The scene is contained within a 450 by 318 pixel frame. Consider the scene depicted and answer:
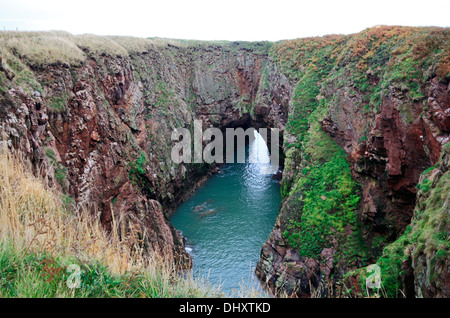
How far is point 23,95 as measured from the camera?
508 inches

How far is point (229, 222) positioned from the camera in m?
25.6

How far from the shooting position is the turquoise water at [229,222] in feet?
65.2

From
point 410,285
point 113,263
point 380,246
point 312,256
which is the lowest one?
point 312,256

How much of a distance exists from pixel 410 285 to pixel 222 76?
38819mm

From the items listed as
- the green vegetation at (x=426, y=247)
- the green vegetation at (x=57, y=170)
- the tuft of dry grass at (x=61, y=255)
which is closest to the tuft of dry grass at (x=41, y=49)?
the green vegetation at (x=57, y=170)

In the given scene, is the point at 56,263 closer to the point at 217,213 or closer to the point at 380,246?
the point at 380,246

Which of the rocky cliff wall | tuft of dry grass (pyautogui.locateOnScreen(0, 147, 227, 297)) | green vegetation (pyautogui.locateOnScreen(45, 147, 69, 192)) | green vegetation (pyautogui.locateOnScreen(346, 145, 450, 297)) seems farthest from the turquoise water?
tuft of dry grass (pyautogui.locateOnScreen(0, 147, 227, 297))

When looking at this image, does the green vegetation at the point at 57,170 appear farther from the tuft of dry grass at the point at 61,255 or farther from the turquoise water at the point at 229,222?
the turquoise water at the point at 229,222

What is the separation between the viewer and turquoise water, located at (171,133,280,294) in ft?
65.2

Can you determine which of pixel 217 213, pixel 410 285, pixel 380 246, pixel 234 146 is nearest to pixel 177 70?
pixel 234 146

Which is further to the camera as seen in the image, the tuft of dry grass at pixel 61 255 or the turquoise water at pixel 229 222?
the turquoise water at pixel 229 222

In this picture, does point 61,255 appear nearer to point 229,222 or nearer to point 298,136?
point 229,222

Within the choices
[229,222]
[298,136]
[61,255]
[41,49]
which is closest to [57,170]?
[41,49]

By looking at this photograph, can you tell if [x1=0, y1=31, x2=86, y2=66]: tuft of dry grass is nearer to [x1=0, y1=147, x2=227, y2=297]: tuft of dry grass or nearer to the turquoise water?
[x1=0, y1=147, x2=227, y2=297]: tuft of dry grass
